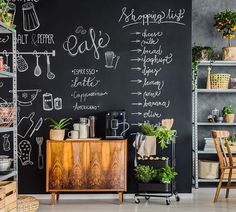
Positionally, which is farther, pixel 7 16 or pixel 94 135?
pixel 94 135

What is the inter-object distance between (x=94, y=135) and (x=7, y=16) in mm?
2269

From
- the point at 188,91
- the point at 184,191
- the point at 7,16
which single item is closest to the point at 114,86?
the point at 188,91

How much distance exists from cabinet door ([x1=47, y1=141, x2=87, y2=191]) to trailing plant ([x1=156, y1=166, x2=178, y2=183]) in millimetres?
961

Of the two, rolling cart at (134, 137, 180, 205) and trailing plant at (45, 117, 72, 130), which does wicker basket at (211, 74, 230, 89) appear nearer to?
rolling cart at (134, 137, 180, 205)

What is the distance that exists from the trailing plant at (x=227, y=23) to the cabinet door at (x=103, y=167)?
8.57 feet

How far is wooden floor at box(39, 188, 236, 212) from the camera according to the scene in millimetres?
6344

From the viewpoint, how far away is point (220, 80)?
798cm

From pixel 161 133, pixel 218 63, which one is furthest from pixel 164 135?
pixel 218 63

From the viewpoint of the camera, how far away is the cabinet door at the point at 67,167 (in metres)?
6.73

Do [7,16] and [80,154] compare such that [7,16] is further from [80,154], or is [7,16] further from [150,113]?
[150,113]

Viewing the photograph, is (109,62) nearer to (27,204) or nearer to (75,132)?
(75,132)

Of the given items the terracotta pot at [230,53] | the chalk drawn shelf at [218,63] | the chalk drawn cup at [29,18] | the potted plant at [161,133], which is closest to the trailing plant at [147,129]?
the potted plant at [161,133]

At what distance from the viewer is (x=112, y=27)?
7.25m

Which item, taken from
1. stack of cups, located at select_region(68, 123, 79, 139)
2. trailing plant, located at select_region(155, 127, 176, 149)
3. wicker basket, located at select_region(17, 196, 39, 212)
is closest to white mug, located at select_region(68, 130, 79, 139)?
stack of cups, located at select_region(68, 123, 79, 139)
